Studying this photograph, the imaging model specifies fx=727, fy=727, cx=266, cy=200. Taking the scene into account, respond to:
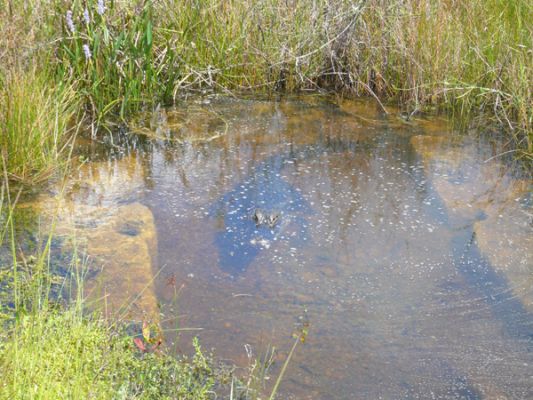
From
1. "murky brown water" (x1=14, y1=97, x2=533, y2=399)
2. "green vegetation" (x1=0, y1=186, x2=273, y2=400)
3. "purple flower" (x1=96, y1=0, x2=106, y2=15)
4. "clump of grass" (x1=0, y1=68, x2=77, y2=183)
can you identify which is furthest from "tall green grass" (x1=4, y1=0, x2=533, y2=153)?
"green vegetation" (x1=0, y1=186, x2=273, y2=400)

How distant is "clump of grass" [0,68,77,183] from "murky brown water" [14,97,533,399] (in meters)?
0.23

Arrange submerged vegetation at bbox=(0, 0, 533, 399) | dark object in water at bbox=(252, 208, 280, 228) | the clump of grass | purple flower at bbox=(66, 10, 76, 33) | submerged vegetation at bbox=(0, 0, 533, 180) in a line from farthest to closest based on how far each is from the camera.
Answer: submerged vegetation at bbox=(0, 0, 533, 180) < purple flower at bbox=(66, 10, 76, 33) < submerged vegetation at bbox=(0, 0, 533, 399) < the clump of grass < dark object in water at bbox=(252, 208, 280, 228)

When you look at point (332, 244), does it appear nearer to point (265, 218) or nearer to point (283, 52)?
point (265, 218)

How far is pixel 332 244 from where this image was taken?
3.60 metres

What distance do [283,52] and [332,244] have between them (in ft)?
8.13

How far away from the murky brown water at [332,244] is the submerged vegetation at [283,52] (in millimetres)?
360

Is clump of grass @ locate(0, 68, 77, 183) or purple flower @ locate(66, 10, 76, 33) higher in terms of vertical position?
purple flower @ locate(66, 10, 76, 33)

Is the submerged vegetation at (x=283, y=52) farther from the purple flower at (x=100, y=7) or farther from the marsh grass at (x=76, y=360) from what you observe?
the marsh grass at (x=76, y=360)

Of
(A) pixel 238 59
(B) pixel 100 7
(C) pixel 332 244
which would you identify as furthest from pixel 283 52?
(C) pixel 332 244

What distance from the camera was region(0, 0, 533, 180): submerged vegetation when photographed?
4.75 meters

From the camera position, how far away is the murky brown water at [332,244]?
9.24 feet

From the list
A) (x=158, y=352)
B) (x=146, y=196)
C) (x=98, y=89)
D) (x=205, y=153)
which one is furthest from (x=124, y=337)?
(x=98, y=89)

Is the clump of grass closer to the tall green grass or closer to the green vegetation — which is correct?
the tall green grass

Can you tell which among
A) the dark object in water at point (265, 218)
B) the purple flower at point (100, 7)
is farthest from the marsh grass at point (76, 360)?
the purple flower at point (100, 7)
